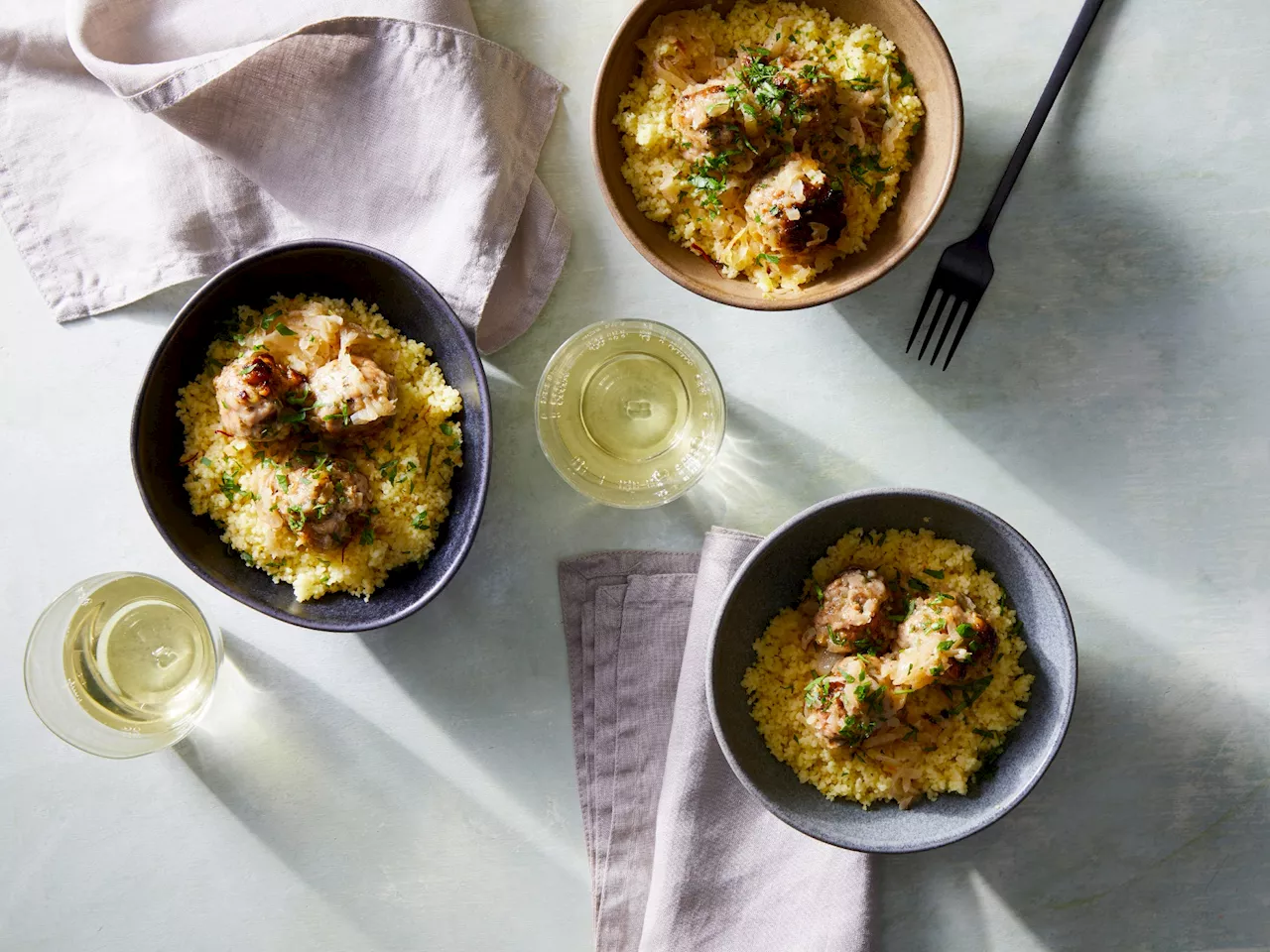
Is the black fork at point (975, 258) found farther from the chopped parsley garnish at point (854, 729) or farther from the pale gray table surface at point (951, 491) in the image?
the chopped parsley garnish at point (854, 729)

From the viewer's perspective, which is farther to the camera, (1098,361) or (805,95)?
(1098,361)

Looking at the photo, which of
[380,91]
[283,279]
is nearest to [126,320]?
[283,279]

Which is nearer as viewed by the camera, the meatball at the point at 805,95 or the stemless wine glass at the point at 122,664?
the meatball at the point at 805,95

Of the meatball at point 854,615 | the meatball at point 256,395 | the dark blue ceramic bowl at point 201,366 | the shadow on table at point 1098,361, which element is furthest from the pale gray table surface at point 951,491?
the meatball at point 256,395

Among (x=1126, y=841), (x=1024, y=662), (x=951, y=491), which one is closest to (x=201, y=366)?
(x=951, y=491)

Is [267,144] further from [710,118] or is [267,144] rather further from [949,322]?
[949,322]

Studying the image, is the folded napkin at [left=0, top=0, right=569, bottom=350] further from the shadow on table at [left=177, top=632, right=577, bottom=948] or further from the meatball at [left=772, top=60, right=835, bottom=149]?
the shadow on table at [left=177, top=632, right=577, bottom=948]

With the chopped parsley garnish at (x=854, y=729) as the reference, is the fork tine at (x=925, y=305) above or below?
above
